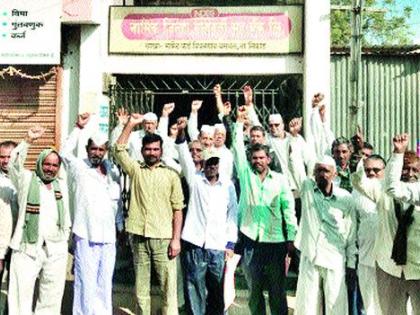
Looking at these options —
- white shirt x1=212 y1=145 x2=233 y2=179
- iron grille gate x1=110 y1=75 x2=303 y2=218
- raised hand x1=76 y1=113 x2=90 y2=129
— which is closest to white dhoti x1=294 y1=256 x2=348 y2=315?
white shirt x1=212 y1=145 x2=233 y2=179

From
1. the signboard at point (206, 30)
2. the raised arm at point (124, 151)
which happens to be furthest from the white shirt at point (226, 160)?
the signboard at point (206, 30)

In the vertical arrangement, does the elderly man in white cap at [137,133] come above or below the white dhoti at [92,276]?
above

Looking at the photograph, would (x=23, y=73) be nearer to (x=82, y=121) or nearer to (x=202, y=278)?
(x=82, y=121)

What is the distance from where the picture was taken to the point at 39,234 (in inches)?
208

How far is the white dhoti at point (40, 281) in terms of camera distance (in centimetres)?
527

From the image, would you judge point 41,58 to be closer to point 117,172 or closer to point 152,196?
point 117,172

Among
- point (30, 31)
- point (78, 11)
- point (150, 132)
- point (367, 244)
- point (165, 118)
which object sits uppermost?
point (78, 11)

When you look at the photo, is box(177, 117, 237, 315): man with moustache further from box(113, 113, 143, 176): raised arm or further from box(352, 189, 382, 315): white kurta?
box(352, 189, 382, 315): white kurta

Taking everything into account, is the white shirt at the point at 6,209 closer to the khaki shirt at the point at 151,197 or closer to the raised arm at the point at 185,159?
the khaki shirt at the point at 151,197

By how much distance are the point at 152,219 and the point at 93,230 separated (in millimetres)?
513

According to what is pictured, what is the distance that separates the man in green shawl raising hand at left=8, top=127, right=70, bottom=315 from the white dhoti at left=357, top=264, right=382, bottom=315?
249 cm

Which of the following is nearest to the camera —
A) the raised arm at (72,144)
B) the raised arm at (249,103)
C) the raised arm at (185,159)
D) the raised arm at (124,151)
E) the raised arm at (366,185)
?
the raised arm at (366,185)

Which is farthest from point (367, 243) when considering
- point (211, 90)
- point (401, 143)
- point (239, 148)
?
point (211, 90)

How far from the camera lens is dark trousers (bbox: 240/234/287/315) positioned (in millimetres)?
5566
